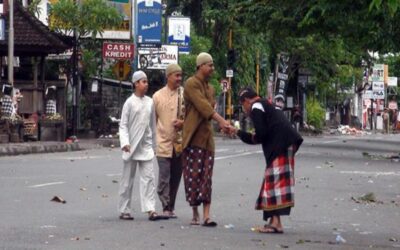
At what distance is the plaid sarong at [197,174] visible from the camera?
13.5 meters

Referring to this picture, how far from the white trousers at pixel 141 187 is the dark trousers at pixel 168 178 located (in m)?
0.12

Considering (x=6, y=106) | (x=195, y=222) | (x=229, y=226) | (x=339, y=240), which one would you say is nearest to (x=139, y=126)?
(x=195, y=222)

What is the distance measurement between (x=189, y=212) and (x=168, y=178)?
128 cm

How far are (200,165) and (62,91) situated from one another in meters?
29.0

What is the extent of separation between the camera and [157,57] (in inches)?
1820

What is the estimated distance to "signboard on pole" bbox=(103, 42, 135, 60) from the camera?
1594 inches

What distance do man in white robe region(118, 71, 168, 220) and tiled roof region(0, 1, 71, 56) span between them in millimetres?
24181

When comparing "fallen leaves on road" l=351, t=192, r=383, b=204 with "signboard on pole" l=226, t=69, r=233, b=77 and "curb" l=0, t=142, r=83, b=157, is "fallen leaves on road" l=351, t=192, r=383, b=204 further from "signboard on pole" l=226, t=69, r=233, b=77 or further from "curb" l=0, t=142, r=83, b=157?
"signboard on pole" l=226, t=69, r=233, b=77

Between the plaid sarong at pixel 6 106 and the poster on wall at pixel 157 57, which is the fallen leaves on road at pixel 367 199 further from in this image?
the poster on wall at pixel 157 57

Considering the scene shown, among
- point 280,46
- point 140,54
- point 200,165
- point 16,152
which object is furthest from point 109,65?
point 200,165

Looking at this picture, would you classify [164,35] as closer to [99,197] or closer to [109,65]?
[109,65]

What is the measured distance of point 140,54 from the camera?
1784 inches

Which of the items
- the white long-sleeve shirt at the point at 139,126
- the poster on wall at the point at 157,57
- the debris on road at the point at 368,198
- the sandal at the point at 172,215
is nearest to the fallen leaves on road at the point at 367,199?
the debris on road at the point at 368,198

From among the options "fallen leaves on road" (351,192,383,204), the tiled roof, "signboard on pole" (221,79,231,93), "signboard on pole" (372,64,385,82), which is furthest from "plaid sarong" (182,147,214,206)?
"signboard on pole" (372,64,385,82)
